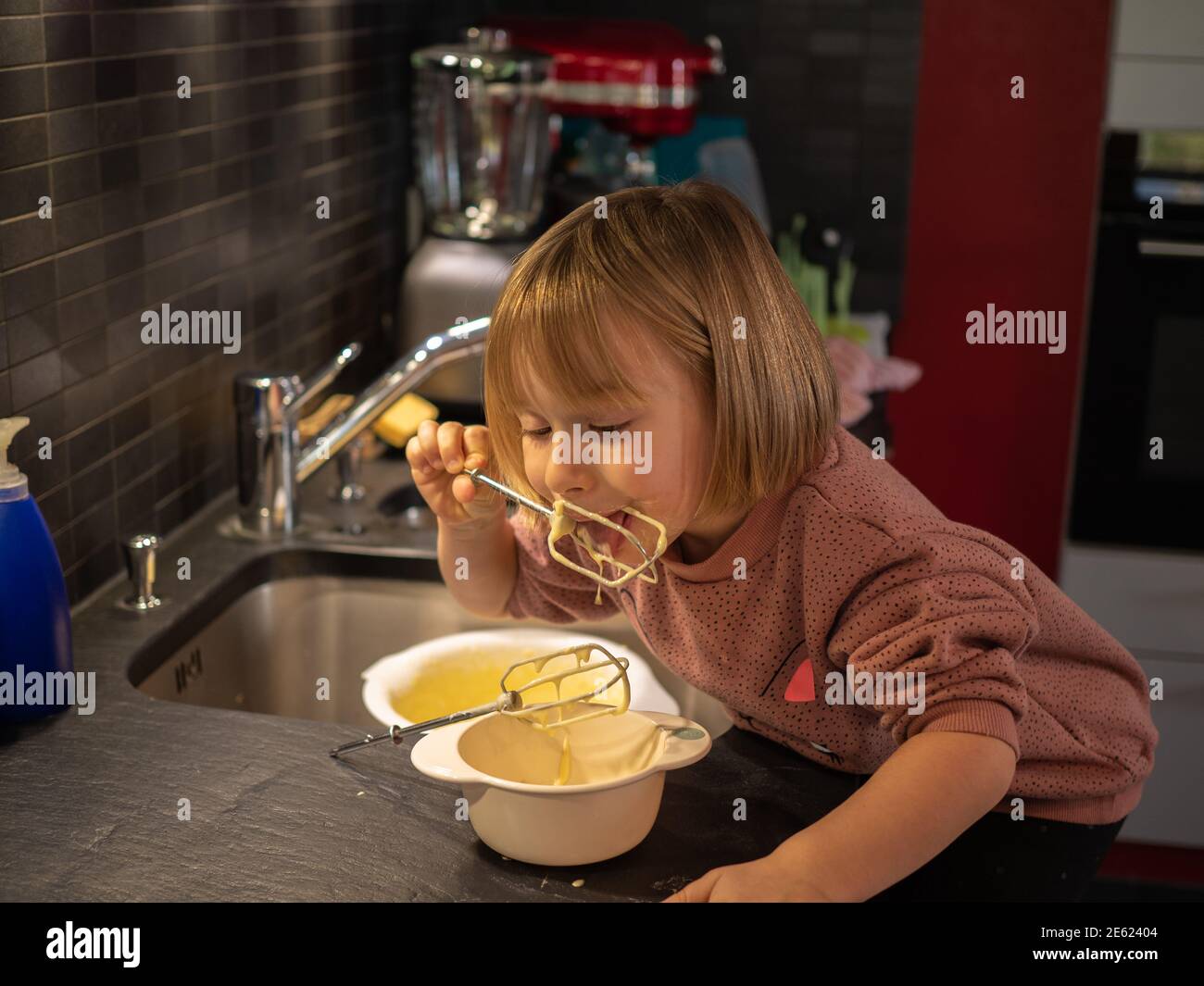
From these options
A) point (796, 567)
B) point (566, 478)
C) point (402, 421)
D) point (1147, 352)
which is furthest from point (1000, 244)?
point (566, 478)

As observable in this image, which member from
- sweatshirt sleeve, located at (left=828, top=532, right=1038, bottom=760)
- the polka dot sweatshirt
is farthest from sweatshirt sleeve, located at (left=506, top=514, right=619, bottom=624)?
sweatshirt sleeve, located at (left=828, top=532, right=1038, bottom=760)

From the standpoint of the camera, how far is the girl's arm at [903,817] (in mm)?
816

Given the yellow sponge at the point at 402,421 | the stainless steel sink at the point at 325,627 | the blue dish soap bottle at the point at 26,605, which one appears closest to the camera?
the blue dish soap bottle at the point at 26,605

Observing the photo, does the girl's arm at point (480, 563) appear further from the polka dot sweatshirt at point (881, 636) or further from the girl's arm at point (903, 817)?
the girl's arm at point (903, 817)

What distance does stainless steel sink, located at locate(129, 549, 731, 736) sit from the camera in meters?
1.40

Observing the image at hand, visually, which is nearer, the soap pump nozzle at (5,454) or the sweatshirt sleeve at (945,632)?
the sweatshirt sleeve at (945,632)

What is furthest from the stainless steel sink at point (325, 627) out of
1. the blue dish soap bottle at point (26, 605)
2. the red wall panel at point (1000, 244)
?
the red wall panel at point (1000, 244)

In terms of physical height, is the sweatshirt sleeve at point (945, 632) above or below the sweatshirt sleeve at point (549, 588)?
above

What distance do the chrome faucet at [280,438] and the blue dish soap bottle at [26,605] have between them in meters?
0.42

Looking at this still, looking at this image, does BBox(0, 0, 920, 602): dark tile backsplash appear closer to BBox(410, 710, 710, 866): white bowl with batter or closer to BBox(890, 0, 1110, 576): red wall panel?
BBox(410, 710, 710, 866): white bowl with batter

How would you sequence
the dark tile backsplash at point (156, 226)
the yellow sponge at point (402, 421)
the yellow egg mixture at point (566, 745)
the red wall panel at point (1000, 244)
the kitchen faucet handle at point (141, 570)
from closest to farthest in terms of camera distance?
the yellow egg mixture at point (566, 745) < the dark tile backsplash at point (156, 226) < the kitchen faucet handle at point (141, 570) < the yellow sponge at point (402, 421) < the red wall panel at point (1000, 244)

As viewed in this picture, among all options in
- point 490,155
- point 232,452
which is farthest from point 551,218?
point 232,452

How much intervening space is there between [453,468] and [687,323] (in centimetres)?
25

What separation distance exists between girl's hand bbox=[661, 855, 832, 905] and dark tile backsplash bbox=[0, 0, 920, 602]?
667 mm
